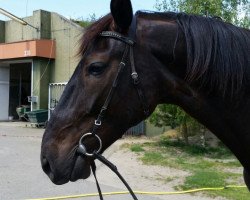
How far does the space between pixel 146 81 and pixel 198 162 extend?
8.49 m

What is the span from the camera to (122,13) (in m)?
2.11

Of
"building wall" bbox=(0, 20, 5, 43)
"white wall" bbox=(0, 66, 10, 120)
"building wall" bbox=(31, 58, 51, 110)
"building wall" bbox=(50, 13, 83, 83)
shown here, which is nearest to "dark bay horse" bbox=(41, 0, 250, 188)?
"building wall" bbox=(50, 13, 83, 83)

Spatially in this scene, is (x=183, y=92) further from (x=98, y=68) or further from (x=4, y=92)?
(x=4, y=92)

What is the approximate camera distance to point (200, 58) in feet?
7.05

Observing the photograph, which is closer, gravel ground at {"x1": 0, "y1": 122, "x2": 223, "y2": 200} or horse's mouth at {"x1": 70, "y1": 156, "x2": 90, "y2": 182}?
horse's mouth at {"x1": 70, "y1": 156, "x2": 90, "y2": 182}

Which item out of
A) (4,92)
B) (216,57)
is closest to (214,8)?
(216,57)

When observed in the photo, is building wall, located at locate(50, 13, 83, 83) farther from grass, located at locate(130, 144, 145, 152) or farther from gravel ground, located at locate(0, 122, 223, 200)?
gravel ground, located at locate(0, 122, 223, 200)

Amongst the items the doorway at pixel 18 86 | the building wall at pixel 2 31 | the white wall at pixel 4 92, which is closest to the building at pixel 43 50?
the white wall at pixel 4 92

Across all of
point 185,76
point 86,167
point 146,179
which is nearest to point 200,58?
point 185,76

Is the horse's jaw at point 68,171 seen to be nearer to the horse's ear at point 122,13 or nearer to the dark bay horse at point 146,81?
the dark bay horse at point 146,81

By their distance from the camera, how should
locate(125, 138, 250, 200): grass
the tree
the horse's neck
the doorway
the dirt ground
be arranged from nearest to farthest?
the horse's neck → the dirt ground → locate(125, 138, 250, 200): grass → the tree → the doorway

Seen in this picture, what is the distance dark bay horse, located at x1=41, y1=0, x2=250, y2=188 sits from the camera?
84.0 inches

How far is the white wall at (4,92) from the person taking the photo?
2556cm

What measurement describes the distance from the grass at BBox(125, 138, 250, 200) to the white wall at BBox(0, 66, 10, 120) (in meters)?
15.3
